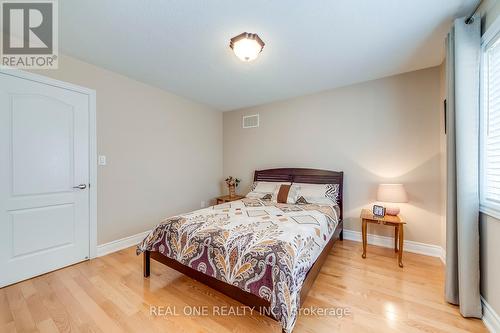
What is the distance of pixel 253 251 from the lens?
4.81 ft

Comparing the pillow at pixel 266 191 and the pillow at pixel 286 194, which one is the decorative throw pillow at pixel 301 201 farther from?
the pillow at pixel 266 191

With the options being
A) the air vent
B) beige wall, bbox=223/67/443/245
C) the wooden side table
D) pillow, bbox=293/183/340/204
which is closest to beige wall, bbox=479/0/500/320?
the wooden side table

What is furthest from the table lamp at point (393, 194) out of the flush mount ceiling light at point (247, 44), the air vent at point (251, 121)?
the air vent at point (251, 121)

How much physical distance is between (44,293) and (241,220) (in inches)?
75.7

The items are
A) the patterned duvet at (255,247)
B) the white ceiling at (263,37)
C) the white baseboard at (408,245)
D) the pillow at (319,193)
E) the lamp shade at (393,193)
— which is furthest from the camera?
the pillow at (319,193)

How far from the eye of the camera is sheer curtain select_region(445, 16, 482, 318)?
153cm

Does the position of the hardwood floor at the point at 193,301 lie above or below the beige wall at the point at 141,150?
below

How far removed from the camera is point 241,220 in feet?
6.81

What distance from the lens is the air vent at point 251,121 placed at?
411 cm

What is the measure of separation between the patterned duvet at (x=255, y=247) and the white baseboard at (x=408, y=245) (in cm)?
100

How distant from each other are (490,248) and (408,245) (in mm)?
1400

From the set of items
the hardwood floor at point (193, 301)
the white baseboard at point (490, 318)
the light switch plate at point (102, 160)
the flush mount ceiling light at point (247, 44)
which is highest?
the flush mount ceiling light at point (247, 44)

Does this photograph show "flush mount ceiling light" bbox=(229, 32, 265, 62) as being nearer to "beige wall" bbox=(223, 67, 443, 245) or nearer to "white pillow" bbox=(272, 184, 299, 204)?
"beige wall" bbox=(223, 67, 443, 245)

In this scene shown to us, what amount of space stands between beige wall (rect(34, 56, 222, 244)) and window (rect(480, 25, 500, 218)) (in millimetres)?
3735
